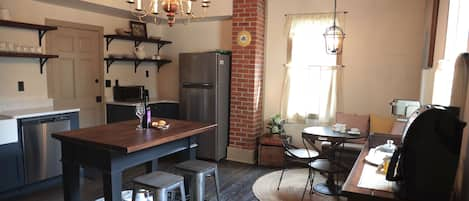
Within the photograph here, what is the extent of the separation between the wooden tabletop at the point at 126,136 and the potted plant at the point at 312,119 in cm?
212

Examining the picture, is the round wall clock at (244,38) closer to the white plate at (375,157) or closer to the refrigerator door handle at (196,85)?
the refrigerator door handle at (196,85)

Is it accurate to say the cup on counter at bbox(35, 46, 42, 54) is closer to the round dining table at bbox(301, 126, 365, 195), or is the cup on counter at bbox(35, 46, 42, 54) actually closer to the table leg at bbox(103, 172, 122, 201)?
the table leg at bbox(103, 172, 122, 201)

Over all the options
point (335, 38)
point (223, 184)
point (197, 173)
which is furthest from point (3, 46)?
point (335, 38)

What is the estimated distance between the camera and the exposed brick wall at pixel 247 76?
4.62 m

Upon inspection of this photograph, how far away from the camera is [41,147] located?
3.55 meters

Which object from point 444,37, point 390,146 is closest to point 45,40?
point 390,146

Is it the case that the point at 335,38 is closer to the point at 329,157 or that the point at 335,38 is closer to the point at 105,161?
the point at 329,157

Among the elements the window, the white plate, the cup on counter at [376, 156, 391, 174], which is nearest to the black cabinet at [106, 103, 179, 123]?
the white plate

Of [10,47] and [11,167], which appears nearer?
[11,167]

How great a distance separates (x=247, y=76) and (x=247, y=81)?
7 centimetres

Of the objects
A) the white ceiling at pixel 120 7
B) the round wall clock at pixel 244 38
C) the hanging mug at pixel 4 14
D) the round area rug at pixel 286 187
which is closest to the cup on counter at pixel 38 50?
the hanging mug at pixel 4 14

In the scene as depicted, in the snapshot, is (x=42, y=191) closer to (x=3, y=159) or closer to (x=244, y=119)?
→ (x=3, y=159)

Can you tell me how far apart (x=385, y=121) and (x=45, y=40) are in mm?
4490

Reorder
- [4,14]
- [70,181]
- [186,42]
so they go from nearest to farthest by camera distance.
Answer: [70,181], [4,14], [186,42]
